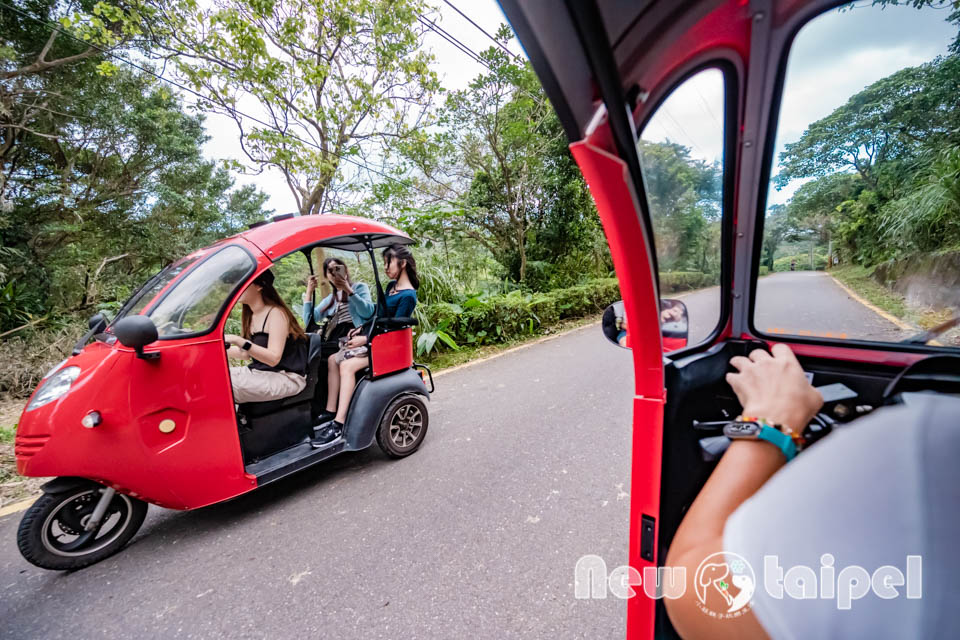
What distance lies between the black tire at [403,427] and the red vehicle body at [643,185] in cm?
248

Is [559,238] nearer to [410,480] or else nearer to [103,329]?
[410,480]

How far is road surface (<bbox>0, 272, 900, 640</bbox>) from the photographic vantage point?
1816 millimetres

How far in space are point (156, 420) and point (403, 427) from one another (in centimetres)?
176

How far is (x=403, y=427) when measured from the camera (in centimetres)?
347

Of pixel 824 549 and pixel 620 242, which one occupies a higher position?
pixel 620 242

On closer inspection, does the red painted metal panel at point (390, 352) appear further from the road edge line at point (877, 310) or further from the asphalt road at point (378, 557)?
the road edge line at point (877, 310)

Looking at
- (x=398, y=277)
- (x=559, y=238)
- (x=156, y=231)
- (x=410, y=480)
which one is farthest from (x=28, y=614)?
(x=156, y=231)

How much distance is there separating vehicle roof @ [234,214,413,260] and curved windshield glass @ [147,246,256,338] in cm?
16

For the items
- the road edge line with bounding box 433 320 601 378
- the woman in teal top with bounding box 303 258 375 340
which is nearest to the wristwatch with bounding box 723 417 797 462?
the woman in teal top with bounding box 303 258 375 340

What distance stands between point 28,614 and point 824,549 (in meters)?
3.37

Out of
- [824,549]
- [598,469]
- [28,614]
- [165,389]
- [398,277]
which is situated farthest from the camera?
[398,277]

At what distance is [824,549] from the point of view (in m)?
0.57

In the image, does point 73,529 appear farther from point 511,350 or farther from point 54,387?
point 511,350

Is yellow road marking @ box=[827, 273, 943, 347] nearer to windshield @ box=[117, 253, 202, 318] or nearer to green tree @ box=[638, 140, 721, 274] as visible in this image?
green tree @ box=[638, 140, 721, 274]
